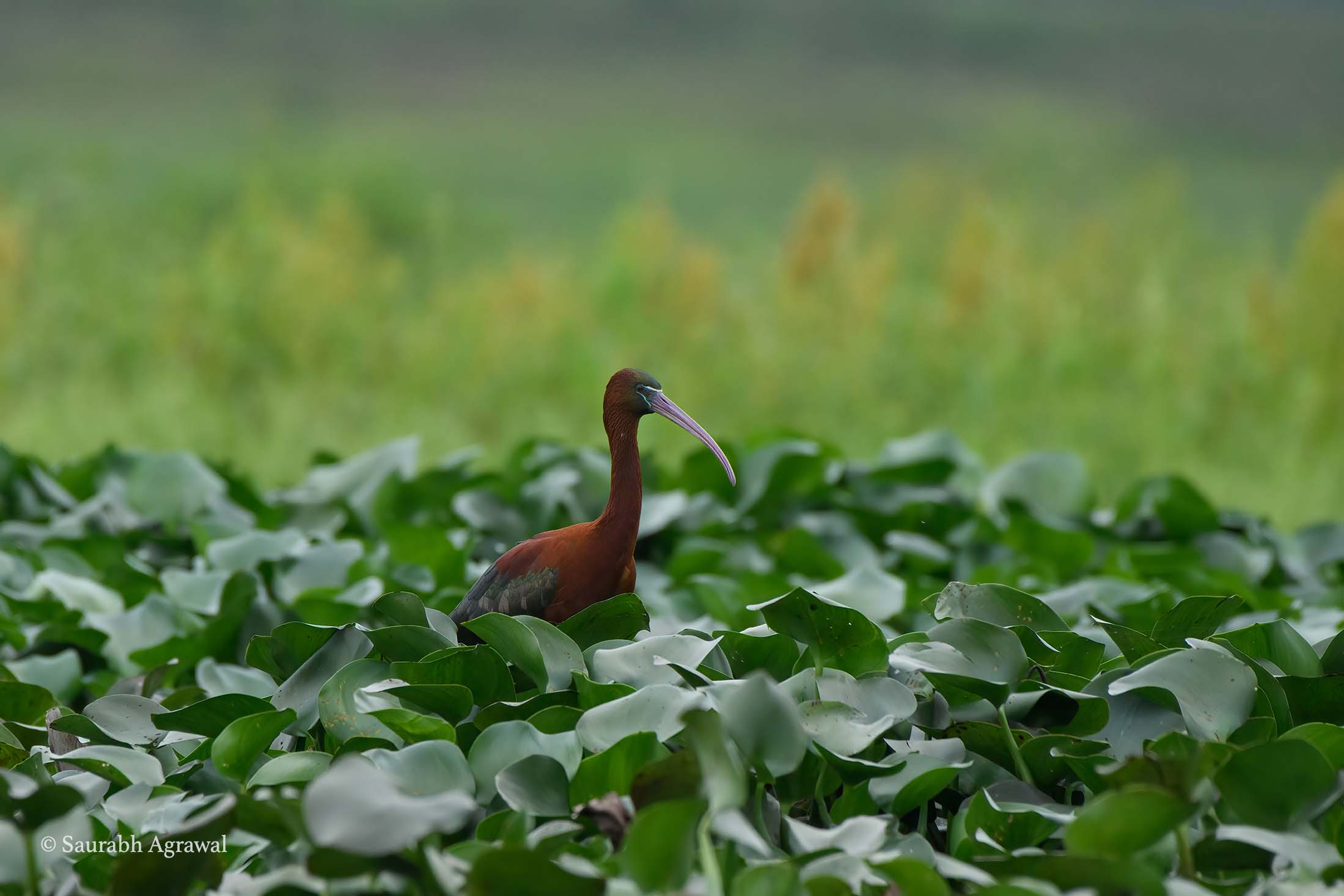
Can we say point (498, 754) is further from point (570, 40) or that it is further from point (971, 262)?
point (570, 40)

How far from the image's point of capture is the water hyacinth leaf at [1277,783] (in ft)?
5.13

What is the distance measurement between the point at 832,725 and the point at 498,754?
1.52 ft

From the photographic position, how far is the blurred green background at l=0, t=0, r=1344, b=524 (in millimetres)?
7344

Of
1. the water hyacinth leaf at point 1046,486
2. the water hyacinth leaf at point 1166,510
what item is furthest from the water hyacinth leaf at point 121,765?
the water hyacinth leaf at point 1166,510

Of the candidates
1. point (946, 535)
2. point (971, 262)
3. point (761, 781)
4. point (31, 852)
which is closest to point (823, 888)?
point (761, 781)

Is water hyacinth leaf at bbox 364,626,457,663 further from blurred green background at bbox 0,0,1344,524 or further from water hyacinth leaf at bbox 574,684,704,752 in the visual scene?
blurred green background at bbox 0,0,1344,524

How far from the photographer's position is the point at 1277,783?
1.59 metres

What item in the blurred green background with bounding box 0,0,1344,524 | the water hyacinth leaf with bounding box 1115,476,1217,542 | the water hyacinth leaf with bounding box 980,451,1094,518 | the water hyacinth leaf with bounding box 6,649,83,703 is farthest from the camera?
the blurred green background with bounding box 0,0,1344,524

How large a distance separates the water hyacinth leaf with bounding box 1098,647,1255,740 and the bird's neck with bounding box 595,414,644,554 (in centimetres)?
78

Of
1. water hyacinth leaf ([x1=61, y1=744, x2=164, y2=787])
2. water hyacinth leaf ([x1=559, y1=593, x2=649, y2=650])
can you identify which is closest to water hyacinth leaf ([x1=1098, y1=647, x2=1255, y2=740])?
water hyacinth leaf ([x1=559, y1=593, x2=649, y2=650])

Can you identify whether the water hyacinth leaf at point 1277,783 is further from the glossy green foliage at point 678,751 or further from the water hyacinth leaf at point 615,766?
the water hyacinth leaf at point 615,766

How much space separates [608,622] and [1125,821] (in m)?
0.87

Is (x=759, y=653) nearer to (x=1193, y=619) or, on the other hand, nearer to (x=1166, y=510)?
(x=1193, y=619)

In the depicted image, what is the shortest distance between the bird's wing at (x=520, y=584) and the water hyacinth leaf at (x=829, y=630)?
37 cm
